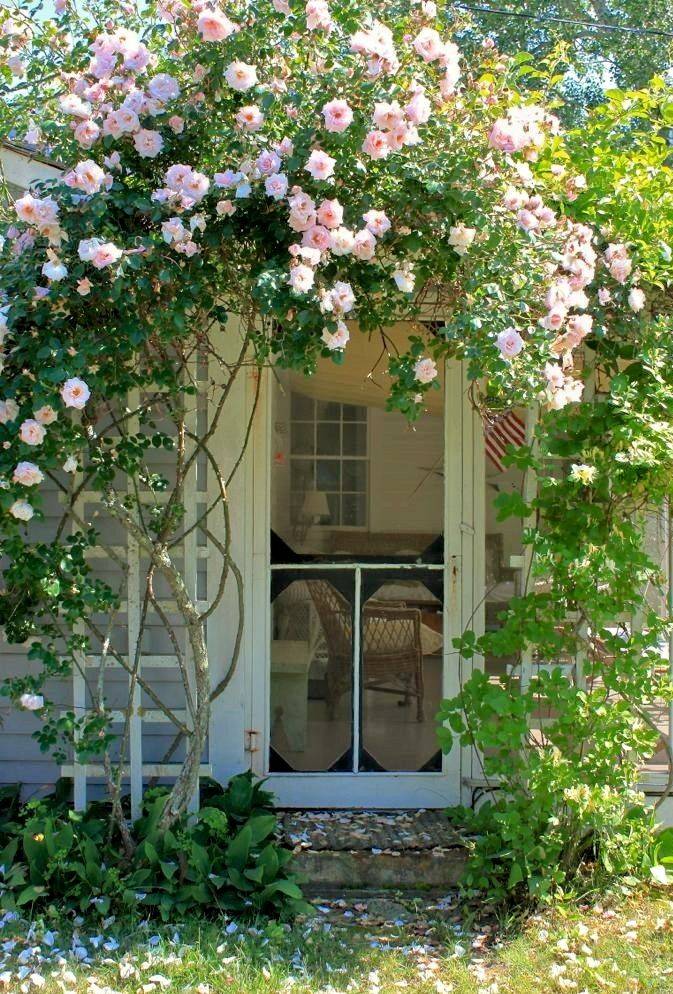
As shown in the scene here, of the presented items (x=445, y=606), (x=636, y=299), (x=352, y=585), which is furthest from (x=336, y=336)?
(x=445, y=606)

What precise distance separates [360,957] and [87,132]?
2.95 m

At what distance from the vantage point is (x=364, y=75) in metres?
3.32

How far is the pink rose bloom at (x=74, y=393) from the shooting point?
3283mm

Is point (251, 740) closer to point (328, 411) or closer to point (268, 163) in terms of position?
point (328, 411)

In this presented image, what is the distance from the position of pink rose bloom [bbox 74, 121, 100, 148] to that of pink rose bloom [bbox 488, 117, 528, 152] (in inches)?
51.0

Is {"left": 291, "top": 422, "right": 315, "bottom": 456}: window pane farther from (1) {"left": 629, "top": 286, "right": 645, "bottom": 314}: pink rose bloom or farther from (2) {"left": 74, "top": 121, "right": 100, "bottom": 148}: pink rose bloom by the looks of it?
(2) {"left": 74, "top": 121, "right": 100, "bottom": 148}: pink rose bloom

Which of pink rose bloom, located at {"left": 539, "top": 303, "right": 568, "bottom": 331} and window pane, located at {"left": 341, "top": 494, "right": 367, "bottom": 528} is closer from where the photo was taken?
pink rose bloom, located at {"left": 539, "top": 303, "right": 568, "bottom": 331}

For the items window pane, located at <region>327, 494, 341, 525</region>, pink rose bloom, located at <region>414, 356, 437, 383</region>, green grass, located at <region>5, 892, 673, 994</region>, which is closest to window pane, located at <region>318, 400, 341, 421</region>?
window pane, located at <region>327, 494, 341, 525</region>

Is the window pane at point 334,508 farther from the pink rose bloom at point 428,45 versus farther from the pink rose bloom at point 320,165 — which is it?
the pink rose bloom at point 428,45

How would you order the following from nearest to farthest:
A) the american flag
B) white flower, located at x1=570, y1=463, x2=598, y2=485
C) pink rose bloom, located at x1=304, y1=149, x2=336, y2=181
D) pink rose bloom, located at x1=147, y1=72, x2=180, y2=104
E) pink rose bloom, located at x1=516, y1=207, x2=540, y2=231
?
pink rose bloom, located at x1=304, y1=149, x2=336, y2=181
pink rose bloom, located at x1=147, y1=72, x2=180, y2=104
pink rose bloom, located at x1=516, y1=207, x2=540, y2=231
white flower, located at x1=570, y1=463, x2=598, y2=485
the american flag

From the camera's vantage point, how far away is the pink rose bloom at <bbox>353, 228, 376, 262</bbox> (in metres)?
3.32

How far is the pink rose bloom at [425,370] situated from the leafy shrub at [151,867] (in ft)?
5.97

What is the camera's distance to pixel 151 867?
3865mm

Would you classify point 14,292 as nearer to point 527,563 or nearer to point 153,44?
point 153,44
